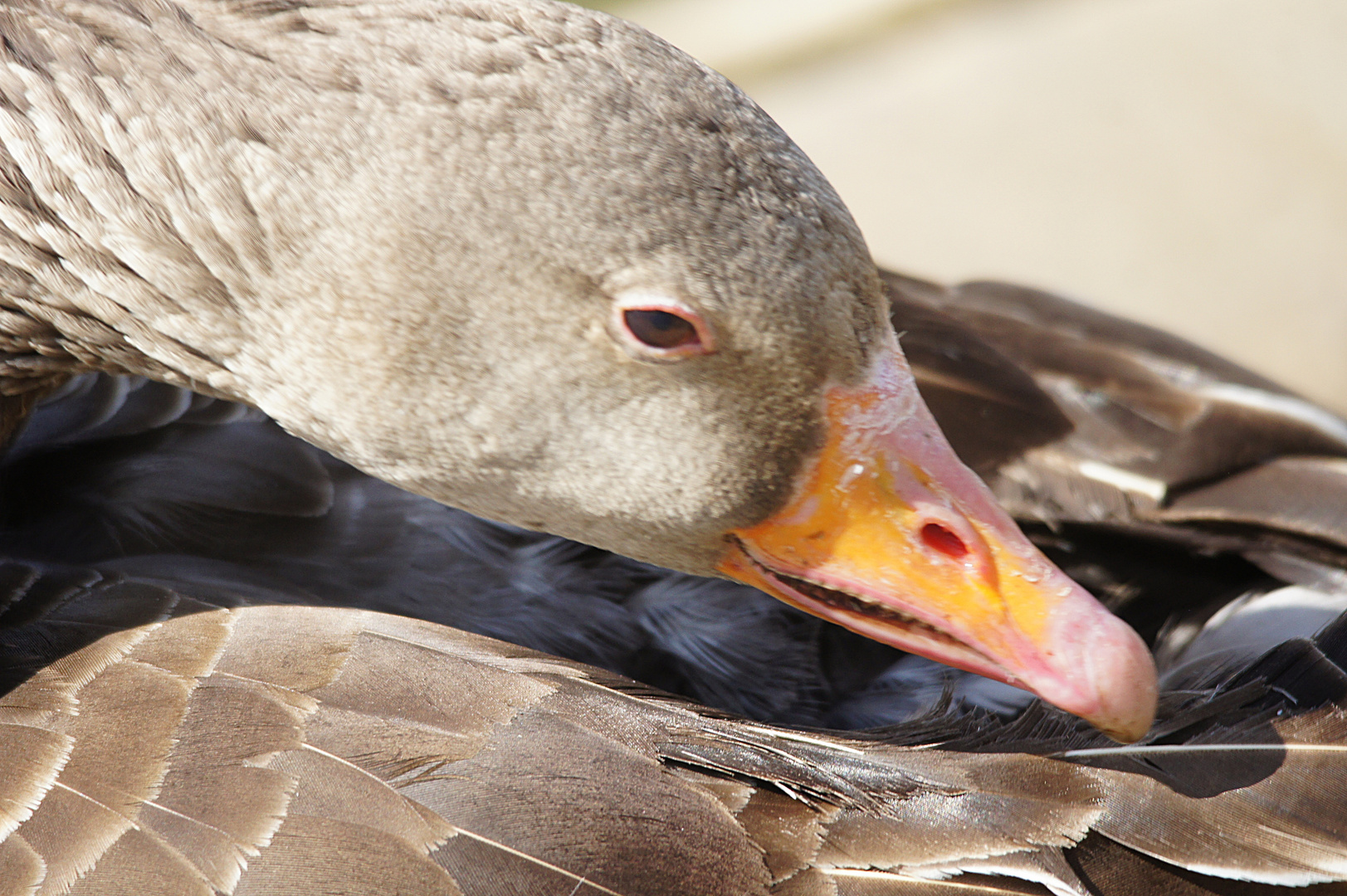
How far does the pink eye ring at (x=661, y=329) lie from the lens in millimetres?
1692

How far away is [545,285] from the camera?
1.71m

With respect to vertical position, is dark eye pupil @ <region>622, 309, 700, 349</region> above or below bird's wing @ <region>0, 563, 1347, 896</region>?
above

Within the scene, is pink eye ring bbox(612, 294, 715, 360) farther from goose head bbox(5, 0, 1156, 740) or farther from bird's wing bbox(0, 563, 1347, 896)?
bird's wing bbox(0, 563, 1347, 896)

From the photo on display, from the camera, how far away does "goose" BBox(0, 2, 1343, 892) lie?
1.68m

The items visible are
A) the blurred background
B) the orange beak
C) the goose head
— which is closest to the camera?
the goose head

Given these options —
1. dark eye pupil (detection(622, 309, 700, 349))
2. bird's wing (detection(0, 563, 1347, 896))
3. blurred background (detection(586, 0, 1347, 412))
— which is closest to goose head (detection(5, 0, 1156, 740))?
dark eye pupil (detection(622, 309, 700, 349))

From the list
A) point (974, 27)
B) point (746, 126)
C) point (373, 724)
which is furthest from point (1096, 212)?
point (373, 724)

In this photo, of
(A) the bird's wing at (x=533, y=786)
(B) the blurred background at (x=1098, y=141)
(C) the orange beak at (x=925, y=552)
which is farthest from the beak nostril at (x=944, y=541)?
(B) the blurred background at (x=1098, y=141)

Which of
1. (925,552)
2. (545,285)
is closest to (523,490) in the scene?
(545,285)

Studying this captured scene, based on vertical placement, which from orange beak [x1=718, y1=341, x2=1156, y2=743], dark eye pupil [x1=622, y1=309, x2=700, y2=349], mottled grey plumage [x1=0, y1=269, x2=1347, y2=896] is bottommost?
mottled grey plumage [x1=0, y1=269, x2=1347, y2=896]

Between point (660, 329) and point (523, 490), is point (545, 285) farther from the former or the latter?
point (523, 490)

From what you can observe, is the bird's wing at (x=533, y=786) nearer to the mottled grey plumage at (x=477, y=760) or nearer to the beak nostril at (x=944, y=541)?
the mottled grey plumage at (x=477, y=760)

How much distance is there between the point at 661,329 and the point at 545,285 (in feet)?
0.55

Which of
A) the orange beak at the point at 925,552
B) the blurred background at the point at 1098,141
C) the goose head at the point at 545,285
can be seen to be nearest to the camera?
the goose head at the point at 545,285
